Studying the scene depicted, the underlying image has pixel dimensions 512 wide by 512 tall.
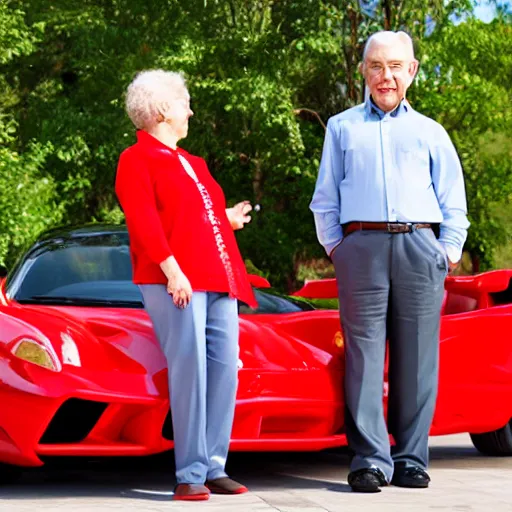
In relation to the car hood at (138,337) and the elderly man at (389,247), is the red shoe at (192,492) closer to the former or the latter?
the car hood at (138,337)

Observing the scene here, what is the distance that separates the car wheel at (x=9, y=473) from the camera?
5.68 m

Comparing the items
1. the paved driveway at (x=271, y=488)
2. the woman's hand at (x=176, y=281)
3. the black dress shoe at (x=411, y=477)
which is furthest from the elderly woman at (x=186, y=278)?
the black dress shoe at (x=411, y=477)

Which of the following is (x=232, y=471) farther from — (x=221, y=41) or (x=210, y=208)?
(x=221, y=41)

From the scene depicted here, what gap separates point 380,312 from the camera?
563cm

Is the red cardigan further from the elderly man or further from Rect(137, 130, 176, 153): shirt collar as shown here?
the elderly man

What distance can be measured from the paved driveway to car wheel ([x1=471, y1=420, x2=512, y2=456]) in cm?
9

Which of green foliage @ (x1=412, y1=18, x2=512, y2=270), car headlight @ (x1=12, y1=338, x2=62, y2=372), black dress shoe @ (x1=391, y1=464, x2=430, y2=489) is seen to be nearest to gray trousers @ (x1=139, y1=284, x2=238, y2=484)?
car headlight @ (x1=12, y1=338, x2=62, y2=372)

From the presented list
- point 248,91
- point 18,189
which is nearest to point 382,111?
point 18,189

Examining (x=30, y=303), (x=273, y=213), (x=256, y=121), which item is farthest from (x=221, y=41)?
(x=30, y=303)

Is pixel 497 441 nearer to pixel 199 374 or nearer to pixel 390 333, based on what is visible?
pixel 390 333

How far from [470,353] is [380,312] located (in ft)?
2.05

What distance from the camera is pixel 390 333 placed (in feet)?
18.8

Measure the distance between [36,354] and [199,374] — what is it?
64 centimetres

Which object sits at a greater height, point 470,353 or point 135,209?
point 135,209
